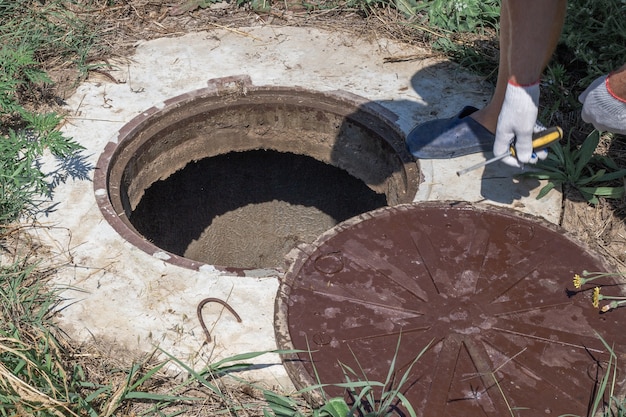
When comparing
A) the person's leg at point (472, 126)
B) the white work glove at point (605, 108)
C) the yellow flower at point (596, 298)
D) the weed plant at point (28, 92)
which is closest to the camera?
the yellow flower at point (596, 298)

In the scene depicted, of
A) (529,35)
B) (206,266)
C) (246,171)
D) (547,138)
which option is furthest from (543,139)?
(246,171)

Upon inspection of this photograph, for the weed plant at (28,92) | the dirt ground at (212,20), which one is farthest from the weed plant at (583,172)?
the weed plant at (28,92)

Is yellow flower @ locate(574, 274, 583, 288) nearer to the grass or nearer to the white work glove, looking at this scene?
the grass

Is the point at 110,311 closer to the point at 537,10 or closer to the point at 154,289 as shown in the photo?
the point at 154,289

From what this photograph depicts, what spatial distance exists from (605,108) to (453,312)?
84 centimetres

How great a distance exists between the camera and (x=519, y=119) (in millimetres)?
2625

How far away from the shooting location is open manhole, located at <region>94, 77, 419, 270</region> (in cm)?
324

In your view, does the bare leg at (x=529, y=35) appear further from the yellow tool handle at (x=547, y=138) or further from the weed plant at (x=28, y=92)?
the weed plant at (x=28, y=92)

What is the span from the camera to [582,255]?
2.58 meters

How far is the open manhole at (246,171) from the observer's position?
10.6ft

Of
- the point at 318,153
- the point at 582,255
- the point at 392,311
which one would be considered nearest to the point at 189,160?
the point at 318,153

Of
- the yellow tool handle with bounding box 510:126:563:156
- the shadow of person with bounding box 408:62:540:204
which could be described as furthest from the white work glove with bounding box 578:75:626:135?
the shadow of person with bounding box 408:62:540:204

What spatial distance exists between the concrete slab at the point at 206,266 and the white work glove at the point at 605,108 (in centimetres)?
42

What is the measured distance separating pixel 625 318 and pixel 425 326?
62 cm
